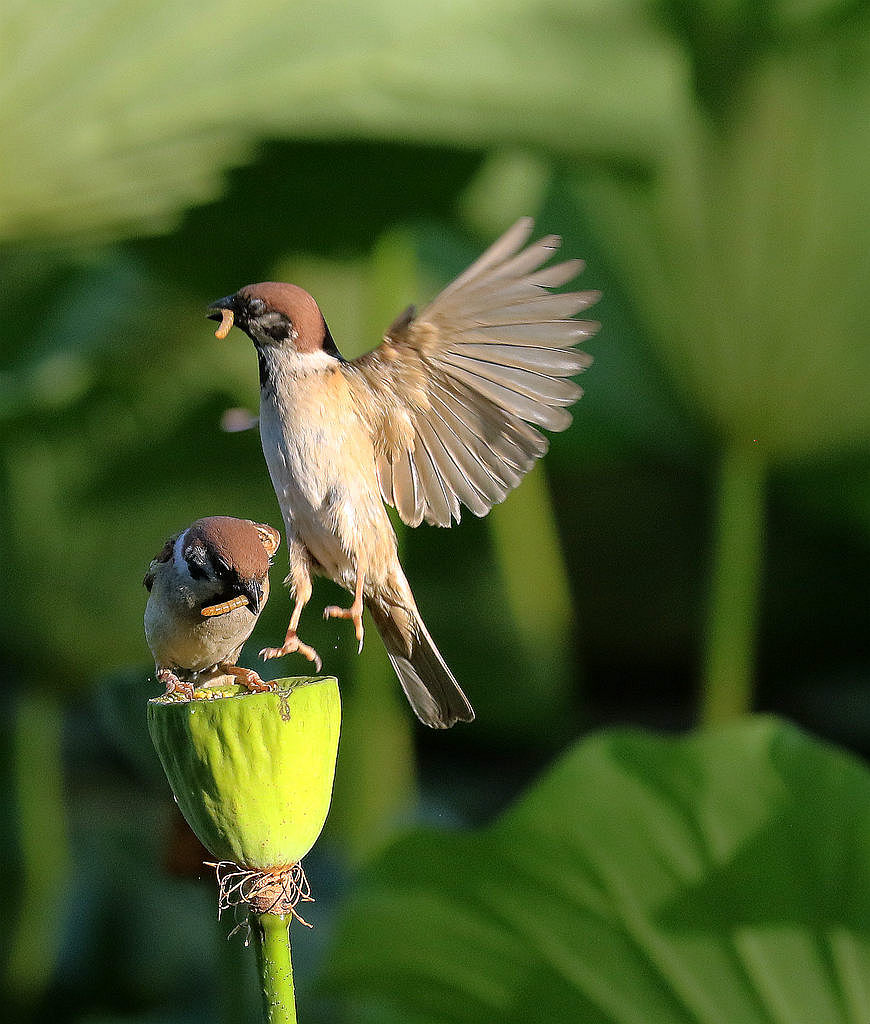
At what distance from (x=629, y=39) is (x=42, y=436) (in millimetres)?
903

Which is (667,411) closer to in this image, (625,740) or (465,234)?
(465,234)

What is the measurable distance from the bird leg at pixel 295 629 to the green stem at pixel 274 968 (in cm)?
9

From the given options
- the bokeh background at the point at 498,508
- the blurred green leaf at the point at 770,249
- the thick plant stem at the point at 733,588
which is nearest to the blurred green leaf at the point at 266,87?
the bokeh background at the point at 498,508

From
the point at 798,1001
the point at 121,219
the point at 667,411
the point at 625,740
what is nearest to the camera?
the point at 798,1001

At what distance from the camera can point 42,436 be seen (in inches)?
60.8

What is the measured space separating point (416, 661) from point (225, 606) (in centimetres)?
15

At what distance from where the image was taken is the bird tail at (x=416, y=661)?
1.79 feet

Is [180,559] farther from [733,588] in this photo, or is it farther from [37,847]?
[37,847]

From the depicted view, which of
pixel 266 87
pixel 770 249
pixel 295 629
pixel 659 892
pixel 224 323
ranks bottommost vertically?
pixel 659 892

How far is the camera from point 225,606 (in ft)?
1.49

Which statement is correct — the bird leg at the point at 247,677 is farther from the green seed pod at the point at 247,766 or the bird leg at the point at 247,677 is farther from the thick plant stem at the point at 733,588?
the thick plant stem at the point at 733,588

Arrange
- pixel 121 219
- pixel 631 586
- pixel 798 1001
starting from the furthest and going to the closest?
→ pixel 631 586
pixel 121 219
pixel 798 1001

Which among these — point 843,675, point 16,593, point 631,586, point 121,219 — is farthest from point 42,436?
point 843,675

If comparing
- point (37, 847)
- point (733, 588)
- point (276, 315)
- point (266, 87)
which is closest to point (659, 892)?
point (733, 588)
